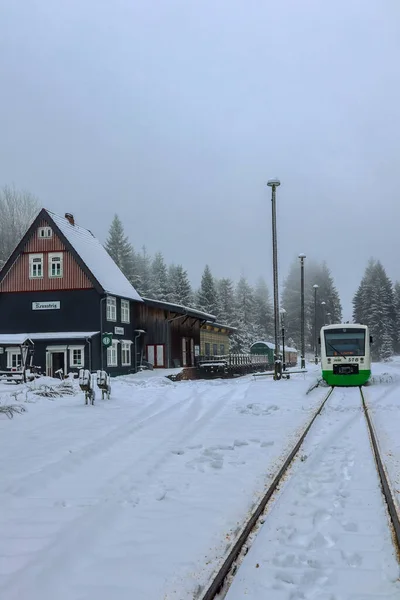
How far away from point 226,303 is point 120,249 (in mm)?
19196

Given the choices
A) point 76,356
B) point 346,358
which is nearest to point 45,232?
point 76,356

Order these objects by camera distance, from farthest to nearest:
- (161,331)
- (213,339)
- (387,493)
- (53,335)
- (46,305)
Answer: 1. (213,339)
2. (161,331)
3. (46,305)
4. (53,335)
5. (387,493)

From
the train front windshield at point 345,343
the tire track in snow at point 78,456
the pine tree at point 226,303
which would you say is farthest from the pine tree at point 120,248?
the tire track in snow at point 78,456

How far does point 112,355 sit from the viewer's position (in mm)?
37281

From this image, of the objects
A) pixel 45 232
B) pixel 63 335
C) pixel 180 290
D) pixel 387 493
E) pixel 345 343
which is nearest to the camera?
pixel 387 493

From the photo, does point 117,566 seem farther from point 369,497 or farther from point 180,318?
point 180,318

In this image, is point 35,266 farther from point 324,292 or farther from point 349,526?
point 324,292

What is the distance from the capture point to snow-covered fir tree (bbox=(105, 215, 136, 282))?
74869 mm

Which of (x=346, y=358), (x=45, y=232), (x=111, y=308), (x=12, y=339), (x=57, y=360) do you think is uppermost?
(x=45, y=232)

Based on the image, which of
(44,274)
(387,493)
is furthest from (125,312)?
(387,493)

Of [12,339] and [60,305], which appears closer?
[12,339]

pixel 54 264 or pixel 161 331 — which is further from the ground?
pixel 54 264

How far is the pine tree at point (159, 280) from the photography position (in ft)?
243

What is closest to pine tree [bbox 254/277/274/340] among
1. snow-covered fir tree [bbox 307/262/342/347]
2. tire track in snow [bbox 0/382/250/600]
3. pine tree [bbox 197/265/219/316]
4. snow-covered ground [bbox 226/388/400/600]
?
snow-covered fir tree [bbox 307/262/342/347]
